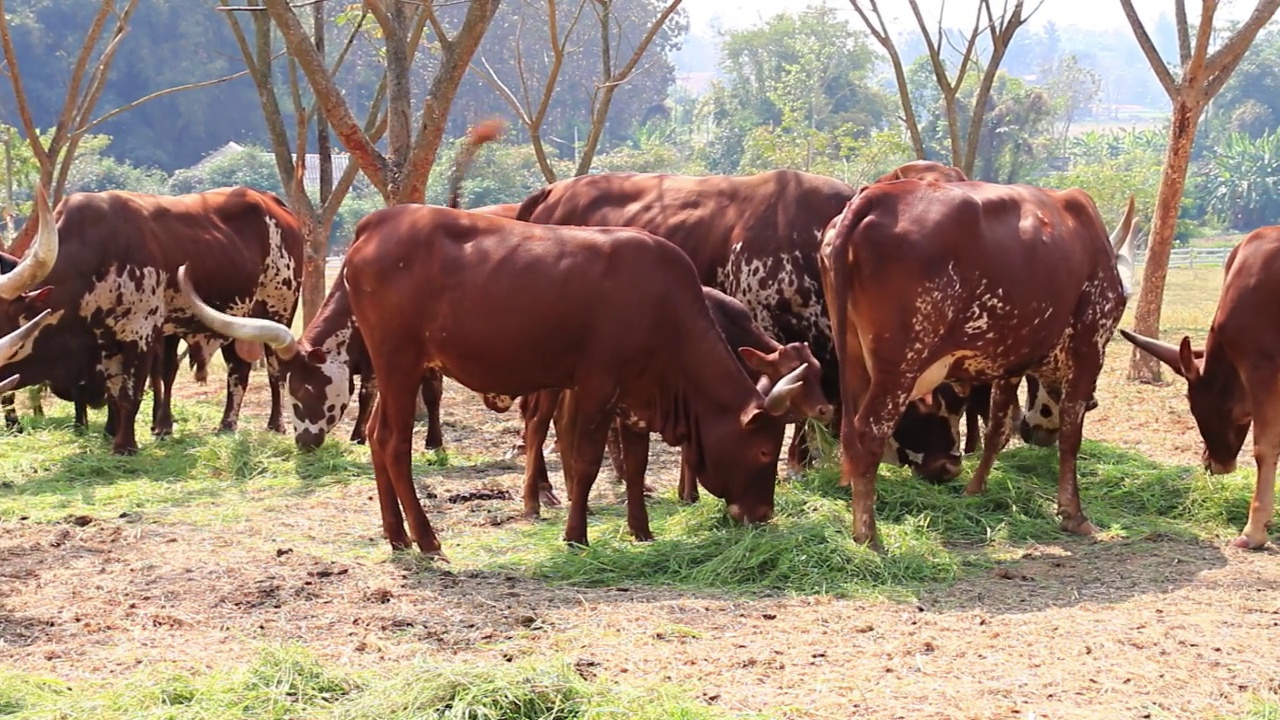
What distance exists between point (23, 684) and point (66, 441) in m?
Answer: 6.69

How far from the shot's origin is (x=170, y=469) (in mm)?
10125

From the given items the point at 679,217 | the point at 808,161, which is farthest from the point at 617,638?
the point at 808,161

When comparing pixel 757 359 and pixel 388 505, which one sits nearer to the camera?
pixel 388 505

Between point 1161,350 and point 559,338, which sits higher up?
point 559,338

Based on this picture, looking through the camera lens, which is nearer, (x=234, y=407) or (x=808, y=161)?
(x=234, y=407)

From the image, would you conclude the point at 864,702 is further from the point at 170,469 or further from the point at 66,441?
the point at 66,441

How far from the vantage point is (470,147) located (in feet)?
32.1

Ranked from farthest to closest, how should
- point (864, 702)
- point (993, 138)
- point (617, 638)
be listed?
1. point (993, 138)
2. point (617, 638)
3. point (864, 702)

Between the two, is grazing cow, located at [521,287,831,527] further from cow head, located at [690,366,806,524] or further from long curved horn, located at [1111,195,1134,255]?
long curved horn, located at [1111,195,1134,255]

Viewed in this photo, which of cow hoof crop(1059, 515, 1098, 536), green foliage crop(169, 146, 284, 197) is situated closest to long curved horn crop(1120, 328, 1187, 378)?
cow hoof crop(1059, 515, 1098, 536)

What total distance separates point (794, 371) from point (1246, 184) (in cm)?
5925

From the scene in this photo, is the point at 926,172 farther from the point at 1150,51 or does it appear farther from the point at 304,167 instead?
the point at 304,167

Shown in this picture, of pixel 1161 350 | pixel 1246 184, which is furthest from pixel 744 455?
pixel 1246 184

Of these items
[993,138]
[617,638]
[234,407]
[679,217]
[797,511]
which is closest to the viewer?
[617,638]
